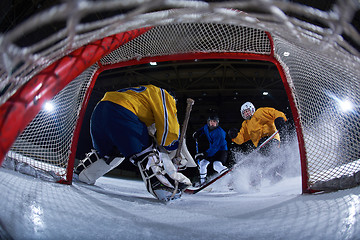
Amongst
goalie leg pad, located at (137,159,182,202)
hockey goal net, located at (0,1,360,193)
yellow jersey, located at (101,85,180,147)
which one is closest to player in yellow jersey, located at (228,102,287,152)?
hockey goal net, located at (0,1,360,193)

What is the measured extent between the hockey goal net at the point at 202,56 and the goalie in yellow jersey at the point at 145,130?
32 cm

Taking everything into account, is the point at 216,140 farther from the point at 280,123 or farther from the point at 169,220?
the point at 169,220

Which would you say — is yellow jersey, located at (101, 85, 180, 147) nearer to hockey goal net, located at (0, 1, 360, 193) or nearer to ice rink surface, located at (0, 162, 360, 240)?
hockey goal net, located at (0, 1, 360, 193)

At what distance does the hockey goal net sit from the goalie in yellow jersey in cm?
32

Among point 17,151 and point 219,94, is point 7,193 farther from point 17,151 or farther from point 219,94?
point 219,94

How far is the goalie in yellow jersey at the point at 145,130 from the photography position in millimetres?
1392

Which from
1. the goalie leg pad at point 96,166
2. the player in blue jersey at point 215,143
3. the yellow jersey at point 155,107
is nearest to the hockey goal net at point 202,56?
the goalie leg pad at point 96,166

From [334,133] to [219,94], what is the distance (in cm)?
661

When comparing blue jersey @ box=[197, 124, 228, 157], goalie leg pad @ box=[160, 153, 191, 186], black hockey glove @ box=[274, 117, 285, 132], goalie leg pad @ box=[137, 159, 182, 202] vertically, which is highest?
black hockey glove @ box=[274, 117, 285, 132]

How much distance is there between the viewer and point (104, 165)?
182cm

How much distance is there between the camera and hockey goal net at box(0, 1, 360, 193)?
68 cm

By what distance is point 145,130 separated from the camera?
58.0 inches

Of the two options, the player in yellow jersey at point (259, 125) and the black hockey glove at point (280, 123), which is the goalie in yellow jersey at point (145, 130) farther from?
the player in yellow jersey at point (259, 125)

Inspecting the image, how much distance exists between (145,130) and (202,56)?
0.80 m
